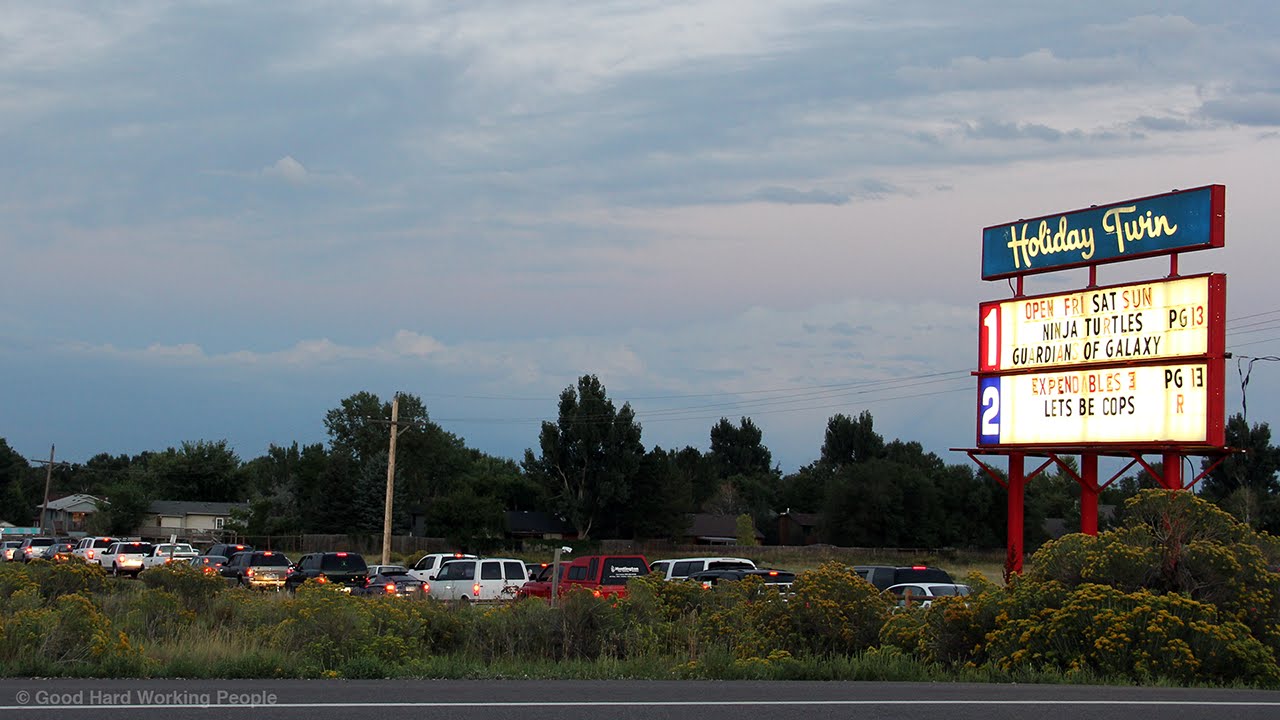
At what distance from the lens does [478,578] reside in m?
34.2

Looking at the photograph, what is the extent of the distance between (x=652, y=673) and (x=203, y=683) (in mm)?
5180

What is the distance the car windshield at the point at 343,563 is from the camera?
128 feet

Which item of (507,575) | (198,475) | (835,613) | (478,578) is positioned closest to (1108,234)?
(835,613)

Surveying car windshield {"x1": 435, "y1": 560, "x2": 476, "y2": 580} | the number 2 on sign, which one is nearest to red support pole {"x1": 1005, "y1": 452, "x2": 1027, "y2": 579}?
the number 2 on sign

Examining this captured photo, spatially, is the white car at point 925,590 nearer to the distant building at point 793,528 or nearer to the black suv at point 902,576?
the black suv at point 902,576

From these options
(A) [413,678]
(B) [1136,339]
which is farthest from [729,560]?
(A) [413,678]

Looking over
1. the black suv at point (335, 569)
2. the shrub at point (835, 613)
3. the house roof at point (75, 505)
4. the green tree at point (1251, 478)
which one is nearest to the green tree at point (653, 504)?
the green tree at point (1251, 478)

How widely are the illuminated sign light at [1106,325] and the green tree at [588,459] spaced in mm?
57625

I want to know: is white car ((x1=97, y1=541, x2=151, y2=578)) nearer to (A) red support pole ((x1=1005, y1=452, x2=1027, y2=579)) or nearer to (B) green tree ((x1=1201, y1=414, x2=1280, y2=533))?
(A) red support pole ((x1=1005, y1=452, x2=1027, y2=579))

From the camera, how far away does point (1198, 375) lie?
92.8 feet

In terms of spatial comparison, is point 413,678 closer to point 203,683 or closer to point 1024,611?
point 203,683

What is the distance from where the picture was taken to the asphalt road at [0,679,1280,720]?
11.0 m

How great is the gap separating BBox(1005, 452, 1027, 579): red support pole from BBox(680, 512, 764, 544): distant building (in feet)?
211

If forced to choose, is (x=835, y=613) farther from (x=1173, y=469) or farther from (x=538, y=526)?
(x=538, y=526)
